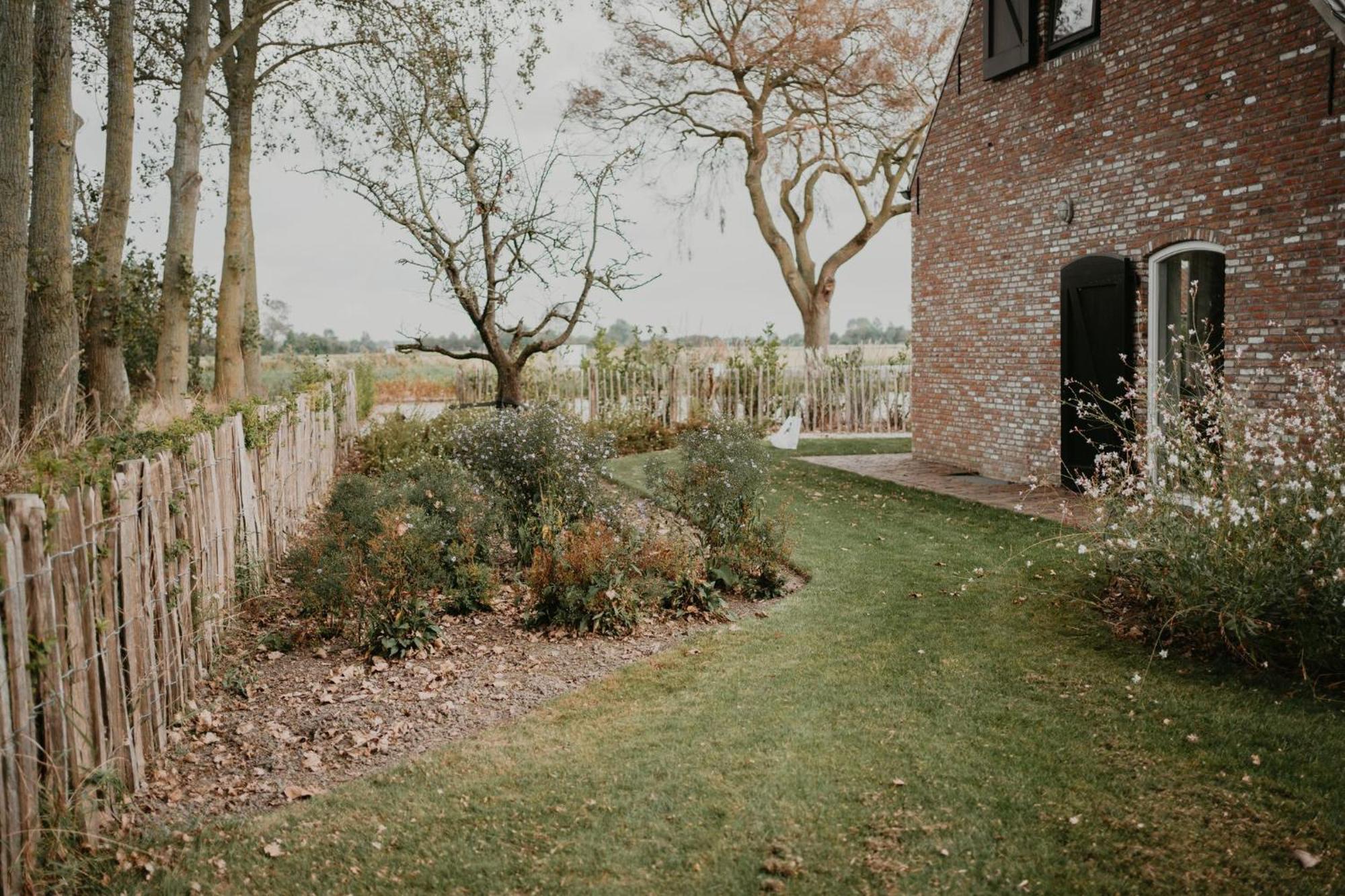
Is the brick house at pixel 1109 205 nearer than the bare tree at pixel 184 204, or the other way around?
the brick house at pixel 1109 205

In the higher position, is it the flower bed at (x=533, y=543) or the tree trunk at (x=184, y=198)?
the tree trunk at (x=184, y=198)

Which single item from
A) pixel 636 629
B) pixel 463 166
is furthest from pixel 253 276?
pixel 636 629

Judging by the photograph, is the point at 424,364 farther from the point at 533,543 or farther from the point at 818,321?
the point at 533,543

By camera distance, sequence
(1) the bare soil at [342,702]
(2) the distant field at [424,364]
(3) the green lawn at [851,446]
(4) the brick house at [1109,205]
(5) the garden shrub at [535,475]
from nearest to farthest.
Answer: (1) the bare soil at [342,702]
(5) the garden shrub at [535,475]
(4) the brick house at [1109,205]
(3) the green lawn at [851,446]
(2) the distant field at [424,364]

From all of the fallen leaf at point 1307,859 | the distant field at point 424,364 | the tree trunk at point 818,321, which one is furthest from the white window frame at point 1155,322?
the tree trunk at point 818,321

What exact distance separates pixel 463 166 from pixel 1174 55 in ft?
28.8

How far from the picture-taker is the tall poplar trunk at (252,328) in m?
15.9

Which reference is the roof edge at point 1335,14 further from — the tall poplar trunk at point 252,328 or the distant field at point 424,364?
the tall poplar trunk at point 252,328

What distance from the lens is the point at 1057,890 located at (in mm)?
3352

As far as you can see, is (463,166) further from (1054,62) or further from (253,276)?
(1054,62)

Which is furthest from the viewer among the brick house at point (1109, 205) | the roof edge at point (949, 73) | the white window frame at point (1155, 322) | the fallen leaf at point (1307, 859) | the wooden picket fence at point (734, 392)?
the wooden picket fence at point (734, 392)

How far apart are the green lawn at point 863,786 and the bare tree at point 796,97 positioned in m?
19.3

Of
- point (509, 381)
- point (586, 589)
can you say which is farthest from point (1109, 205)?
point (509, 381)

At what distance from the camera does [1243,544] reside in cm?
556
